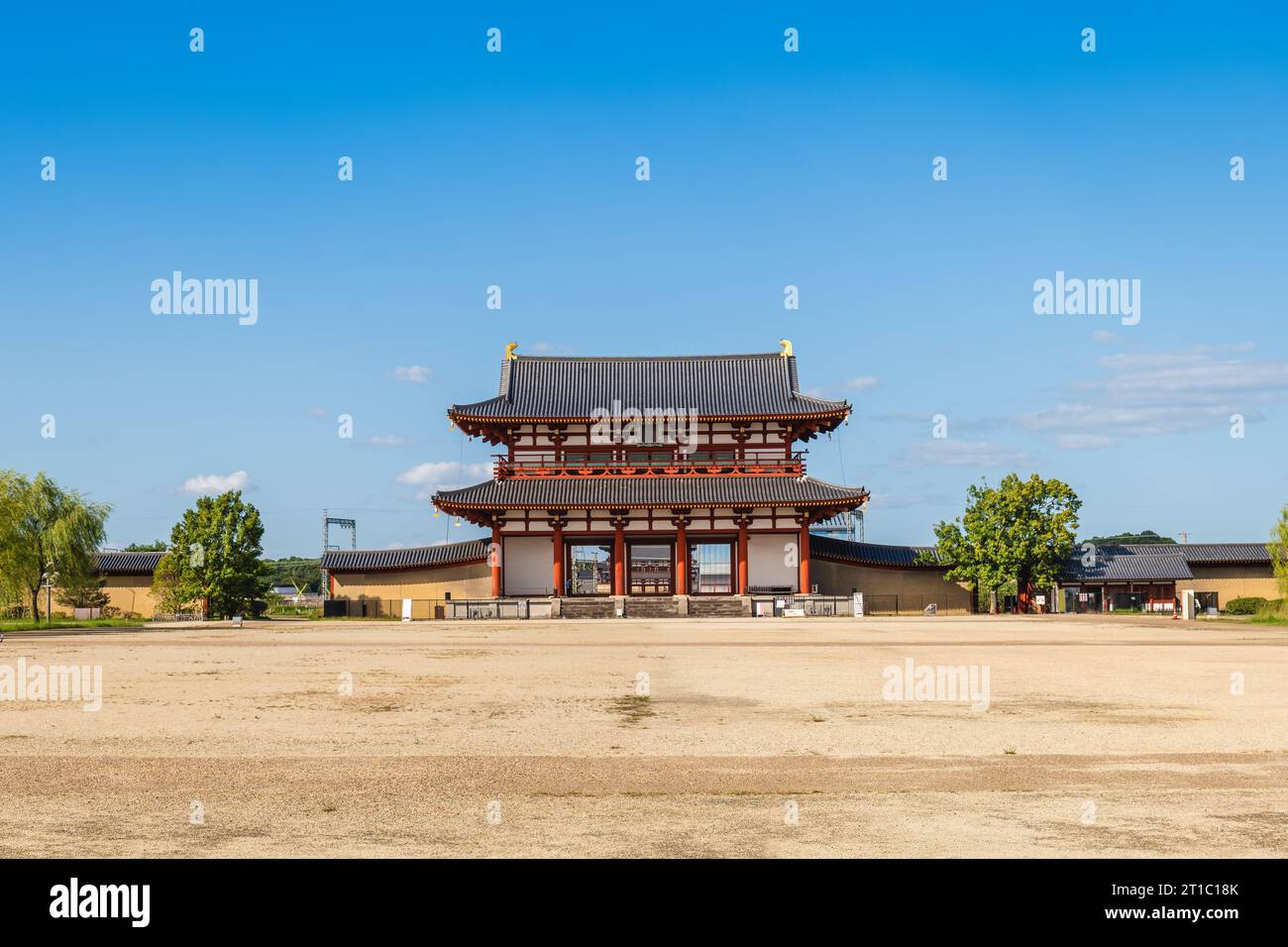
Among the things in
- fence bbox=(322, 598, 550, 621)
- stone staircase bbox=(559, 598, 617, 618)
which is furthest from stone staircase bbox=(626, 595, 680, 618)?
fence bbox=(322, 598, 550, 621)

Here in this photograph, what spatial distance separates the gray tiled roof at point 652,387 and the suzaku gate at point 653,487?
4.4 inches

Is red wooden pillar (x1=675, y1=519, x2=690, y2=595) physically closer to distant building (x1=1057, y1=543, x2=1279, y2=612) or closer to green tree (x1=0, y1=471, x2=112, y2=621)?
distant building (x1=1057, y1=543, x2=1279, y2=612)

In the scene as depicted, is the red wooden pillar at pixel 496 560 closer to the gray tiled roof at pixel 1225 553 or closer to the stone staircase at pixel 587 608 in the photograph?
→ the stone staircase at pixel 587 608

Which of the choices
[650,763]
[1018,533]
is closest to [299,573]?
[1018,533]

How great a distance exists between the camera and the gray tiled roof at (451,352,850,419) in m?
57.5

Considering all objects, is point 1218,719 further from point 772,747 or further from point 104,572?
point 104,572

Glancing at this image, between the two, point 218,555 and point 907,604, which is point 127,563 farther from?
point 907,604

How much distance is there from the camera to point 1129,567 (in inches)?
2263

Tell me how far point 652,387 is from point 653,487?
8.12m

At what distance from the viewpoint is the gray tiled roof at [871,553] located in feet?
185


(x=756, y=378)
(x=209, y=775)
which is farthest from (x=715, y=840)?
(x=756, y=378)

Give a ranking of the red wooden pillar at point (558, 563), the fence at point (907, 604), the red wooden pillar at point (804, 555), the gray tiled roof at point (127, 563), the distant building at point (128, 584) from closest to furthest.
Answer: the red wooden pillar at point (804, 555) → the red wooden pillar at point (558, 563) → the fence at point (907, 604) → the distant building at point (128, 584) → the gray tiled roof at point (127, 563)

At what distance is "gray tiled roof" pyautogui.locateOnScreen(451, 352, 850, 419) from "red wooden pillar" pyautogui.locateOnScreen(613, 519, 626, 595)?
6602 millimetres

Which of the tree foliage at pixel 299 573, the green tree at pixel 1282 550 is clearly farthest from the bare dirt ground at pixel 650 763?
the tree foliage at pixel 299 573
